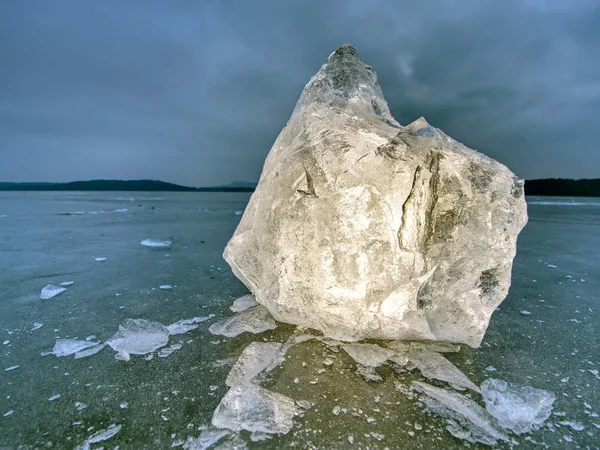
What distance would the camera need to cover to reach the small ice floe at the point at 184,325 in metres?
2.83

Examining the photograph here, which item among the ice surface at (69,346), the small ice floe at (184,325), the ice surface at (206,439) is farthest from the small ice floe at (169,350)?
the ice surface at (206,439)

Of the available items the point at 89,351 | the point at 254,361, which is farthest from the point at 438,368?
the point at 89,351

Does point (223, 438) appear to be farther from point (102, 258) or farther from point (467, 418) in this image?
point (102, 258)

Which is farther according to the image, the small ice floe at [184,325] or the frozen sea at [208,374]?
the small ice floe at [184,325]

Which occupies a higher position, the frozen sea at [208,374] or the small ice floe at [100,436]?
the frozen sea at [208,374]

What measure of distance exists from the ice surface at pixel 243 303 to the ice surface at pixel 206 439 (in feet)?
5.53

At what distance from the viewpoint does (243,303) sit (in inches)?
138

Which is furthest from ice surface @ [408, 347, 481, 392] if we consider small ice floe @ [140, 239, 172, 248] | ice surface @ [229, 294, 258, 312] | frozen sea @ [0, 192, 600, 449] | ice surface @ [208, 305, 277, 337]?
small ice floe @ [140, 239, 172, 248]

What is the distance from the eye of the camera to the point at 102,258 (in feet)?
18.3

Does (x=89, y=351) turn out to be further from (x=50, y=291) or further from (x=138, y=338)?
(x=50, y=291)

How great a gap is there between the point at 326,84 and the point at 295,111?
17.1 inches

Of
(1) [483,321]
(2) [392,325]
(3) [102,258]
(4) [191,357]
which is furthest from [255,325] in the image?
(3) [102,258]

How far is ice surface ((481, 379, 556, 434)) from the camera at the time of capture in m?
1.74

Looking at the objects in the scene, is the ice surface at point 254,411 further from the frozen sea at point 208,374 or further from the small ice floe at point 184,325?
the small ice floe at point 184,325
